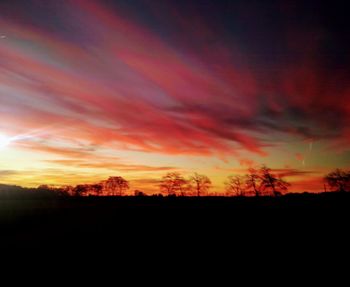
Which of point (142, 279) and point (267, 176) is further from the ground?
point (267, 176)

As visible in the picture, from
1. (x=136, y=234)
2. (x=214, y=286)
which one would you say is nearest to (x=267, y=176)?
(x=136, y=234)

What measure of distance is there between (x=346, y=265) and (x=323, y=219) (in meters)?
Result: 13.8

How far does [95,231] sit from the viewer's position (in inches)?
908

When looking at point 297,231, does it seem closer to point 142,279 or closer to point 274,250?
point 274,250

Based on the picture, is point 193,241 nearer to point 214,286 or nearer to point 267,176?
point 214,286

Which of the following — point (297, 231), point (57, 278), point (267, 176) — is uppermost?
point (267, 176)

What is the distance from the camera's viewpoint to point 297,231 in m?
21.8

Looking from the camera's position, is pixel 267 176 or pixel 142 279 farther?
pixel 267 176

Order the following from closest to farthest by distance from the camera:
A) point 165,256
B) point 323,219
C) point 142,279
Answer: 1. point 142,279
2. point 165,256
3. point 323,219

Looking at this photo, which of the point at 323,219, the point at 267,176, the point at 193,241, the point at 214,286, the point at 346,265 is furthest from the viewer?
the point at 267,176

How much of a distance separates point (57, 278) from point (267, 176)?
104324mm

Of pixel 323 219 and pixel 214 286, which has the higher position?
pixel 323 219

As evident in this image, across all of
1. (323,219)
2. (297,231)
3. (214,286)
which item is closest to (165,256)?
(214,286)

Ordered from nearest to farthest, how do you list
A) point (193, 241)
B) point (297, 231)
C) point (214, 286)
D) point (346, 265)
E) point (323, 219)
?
point (214, 286), point (346, 265), point (193, 241), point (297, 231), point (323, 219)
